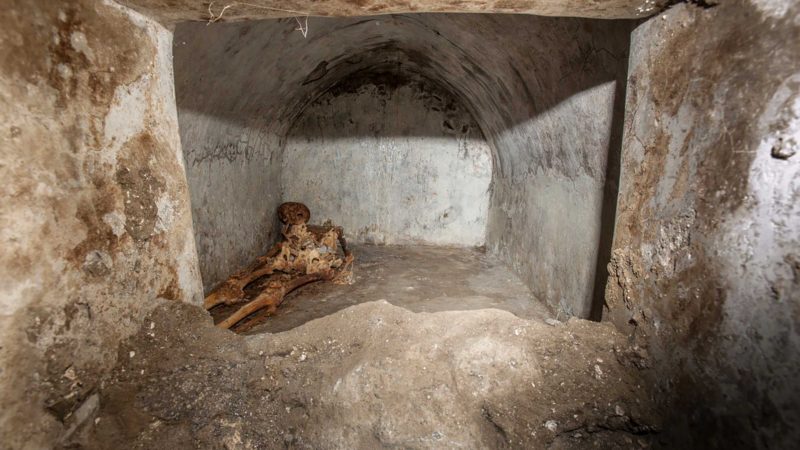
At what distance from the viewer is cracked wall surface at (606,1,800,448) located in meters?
1.17

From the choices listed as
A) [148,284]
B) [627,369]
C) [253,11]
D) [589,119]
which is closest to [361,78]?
[589,119]

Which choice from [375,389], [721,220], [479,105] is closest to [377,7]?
[721,220]

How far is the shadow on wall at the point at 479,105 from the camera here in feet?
9.87

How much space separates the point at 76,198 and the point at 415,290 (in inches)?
156

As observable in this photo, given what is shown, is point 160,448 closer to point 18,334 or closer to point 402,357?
point 18,334

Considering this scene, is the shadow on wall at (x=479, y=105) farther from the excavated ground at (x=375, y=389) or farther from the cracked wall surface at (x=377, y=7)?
the excavated ground at (x=375, y=389)

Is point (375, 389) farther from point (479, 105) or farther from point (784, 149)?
point (479, 105)

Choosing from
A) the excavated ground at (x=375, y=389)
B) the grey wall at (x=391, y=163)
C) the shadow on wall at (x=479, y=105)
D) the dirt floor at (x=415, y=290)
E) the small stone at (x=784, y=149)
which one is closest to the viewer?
the small stone at (x=784, y=149)

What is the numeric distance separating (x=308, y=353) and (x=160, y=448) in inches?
26.9

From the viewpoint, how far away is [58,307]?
1.45 metres

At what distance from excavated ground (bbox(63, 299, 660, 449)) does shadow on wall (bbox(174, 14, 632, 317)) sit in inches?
63.7

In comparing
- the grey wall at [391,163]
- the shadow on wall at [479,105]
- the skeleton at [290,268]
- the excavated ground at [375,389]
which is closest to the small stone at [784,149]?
the excavated ground at [375,389]

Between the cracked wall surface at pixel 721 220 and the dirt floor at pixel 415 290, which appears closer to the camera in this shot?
the cracked wall surface at pixel 721 220

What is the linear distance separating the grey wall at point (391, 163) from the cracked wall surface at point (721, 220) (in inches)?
205
